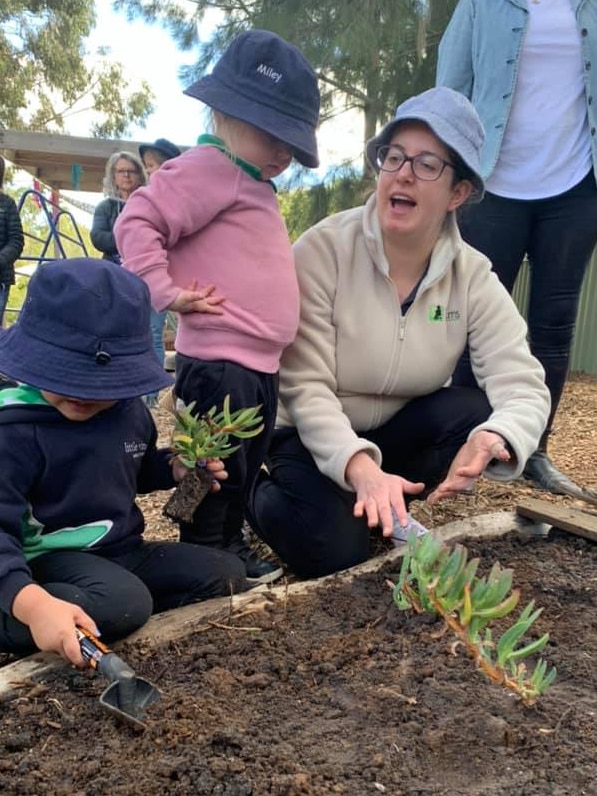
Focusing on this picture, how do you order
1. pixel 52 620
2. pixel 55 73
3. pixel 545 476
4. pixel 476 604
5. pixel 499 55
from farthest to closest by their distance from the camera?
pixel 55 73
pixel 545 476
pixel 499 55
pixel 52 620
pixel 476 604

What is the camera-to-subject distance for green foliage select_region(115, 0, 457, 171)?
587 cm

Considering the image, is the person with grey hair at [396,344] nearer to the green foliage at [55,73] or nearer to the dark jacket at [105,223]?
the dark jacket at [105,223]

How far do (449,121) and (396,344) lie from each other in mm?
578

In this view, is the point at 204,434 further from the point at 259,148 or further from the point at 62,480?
the point at 259,148

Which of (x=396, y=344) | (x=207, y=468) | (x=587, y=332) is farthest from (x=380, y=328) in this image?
(x=587, y=332)

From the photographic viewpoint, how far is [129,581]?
5.51 feet

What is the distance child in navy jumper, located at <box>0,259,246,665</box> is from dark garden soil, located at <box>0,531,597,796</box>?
0.15 metres

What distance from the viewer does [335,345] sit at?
86.7 inches

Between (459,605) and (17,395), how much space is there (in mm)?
933

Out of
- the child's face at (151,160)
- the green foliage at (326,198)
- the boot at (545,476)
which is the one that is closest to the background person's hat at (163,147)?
the child's face at (151,160)

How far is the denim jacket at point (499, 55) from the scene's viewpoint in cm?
266

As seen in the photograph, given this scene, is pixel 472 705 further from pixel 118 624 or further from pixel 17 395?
pixel 17 395

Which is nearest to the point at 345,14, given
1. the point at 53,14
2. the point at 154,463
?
the point at 154,463

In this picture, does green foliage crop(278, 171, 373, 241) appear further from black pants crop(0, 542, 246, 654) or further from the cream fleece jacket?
black pants crop(0, 542, 246, 654)
